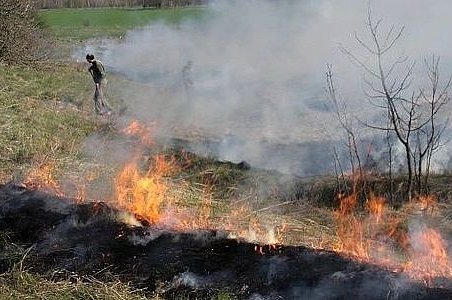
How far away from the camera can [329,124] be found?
1335cm

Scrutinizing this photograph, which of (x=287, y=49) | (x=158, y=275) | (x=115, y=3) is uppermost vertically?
→ (x=115, y=3)

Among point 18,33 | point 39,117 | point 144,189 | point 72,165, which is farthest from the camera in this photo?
point 18,33

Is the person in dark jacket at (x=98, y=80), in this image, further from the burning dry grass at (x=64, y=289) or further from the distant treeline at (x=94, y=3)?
the distant treeline at (x=94, y=3)

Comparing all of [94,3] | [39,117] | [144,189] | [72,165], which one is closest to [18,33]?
[39,117]

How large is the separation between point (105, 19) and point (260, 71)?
14730 mm

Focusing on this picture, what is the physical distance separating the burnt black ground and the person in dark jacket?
721 cm

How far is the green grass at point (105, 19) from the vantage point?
29.1 m

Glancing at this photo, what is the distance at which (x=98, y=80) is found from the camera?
13.3 meters

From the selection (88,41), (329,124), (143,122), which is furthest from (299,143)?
(88,41)

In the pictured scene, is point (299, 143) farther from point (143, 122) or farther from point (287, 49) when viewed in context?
point (287, 49)

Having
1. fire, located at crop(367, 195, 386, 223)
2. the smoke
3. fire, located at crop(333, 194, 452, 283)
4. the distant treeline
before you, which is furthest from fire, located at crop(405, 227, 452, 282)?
the distant treeline

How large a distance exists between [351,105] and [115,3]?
79.2 feet

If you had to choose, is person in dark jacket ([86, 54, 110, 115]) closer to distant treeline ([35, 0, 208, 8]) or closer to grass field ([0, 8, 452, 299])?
grass field ([0, 8, 452, 299])

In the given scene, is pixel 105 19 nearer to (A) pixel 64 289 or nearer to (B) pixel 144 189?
(B) pixel 144 189
